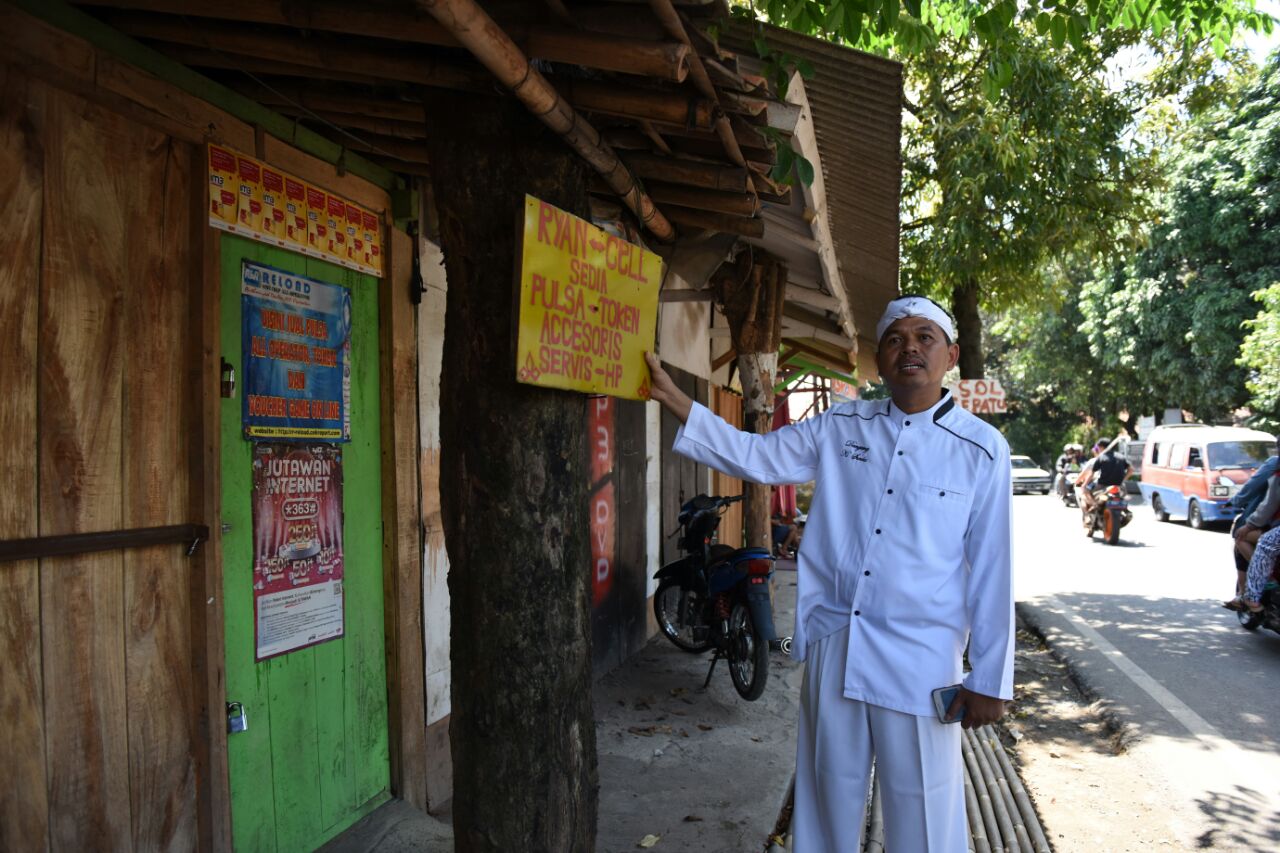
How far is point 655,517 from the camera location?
826 cm

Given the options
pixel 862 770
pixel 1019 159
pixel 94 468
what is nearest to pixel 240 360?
pixel 94 468

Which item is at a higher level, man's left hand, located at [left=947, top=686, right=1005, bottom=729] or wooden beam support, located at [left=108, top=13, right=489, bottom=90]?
wooden beam support, located at [left=108, top=13, right=489, bottom=90]

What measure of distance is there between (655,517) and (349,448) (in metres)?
4.73

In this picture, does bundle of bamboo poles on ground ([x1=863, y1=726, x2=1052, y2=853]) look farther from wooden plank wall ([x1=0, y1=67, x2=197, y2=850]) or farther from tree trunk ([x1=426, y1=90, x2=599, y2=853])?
wooden plank wall ([x1=0, y1=67, x2=197, y2=850])

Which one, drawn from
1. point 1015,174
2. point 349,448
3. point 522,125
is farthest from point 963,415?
point 1015,174

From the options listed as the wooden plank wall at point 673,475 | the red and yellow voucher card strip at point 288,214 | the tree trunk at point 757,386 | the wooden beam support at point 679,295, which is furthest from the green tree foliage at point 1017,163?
the red and yellow voucher card strip at point 288,214

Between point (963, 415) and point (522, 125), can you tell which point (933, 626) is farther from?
point (522, 125)

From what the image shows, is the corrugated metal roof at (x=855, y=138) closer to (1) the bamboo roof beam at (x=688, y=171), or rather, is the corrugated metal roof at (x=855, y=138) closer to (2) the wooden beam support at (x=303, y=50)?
(1) the bamboo roof beam at (x=688, y=171)

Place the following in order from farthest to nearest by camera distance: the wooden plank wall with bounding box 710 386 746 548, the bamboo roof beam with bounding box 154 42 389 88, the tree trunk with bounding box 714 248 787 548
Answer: the wooden plank wall with bounding box 710 386 746 548 → the tree trunk with bounding box 714 248 787 548 → the bamboo roof beam with bounding box 154 42 389 88

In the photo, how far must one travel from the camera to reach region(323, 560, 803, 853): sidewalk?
155 inches

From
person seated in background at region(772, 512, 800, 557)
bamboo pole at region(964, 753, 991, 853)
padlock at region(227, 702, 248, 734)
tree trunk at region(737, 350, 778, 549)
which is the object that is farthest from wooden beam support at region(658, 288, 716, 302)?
person seated in background at region(772, 512, 800, 557)

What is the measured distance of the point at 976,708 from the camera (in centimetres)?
256

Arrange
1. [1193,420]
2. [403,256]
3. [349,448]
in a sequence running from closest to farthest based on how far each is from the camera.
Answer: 1. [349,448]
2. [403,256]
3. [1193,420]

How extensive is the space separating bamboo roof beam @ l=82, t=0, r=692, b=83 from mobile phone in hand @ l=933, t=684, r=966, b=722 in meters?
1.80
